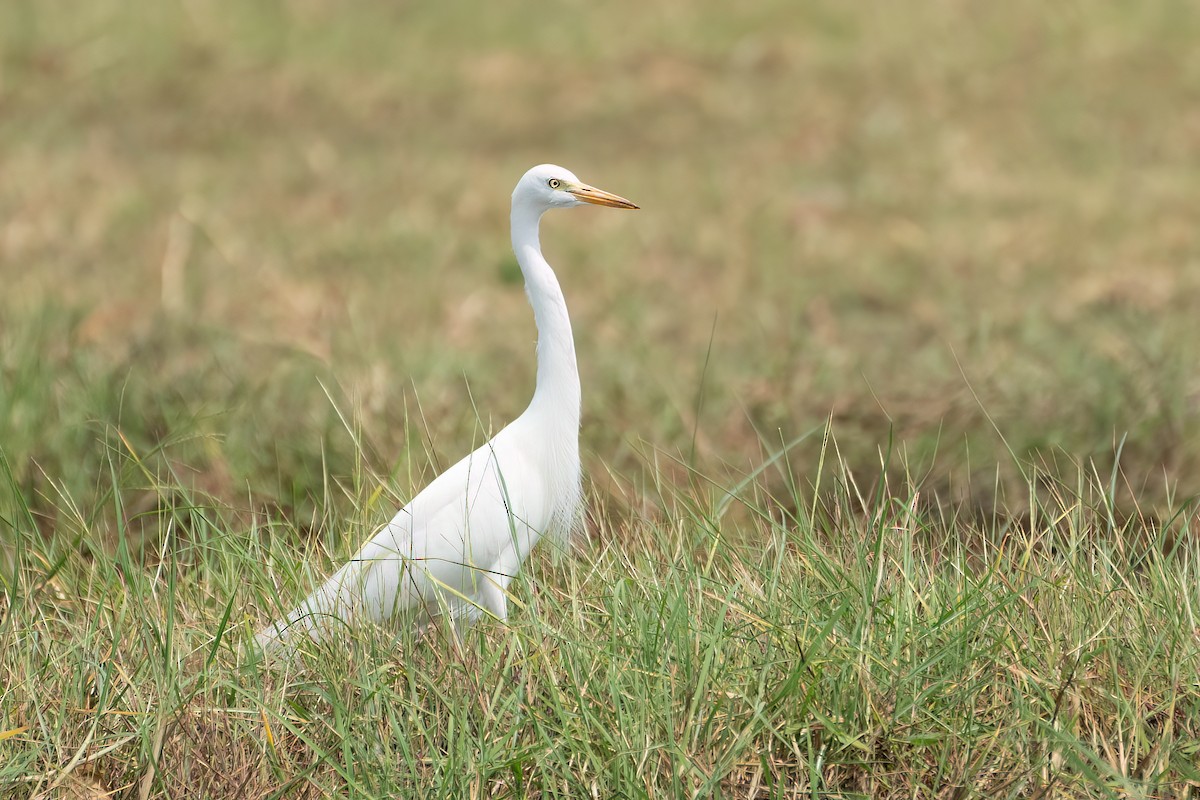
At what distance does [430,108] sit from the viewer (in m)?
9.33

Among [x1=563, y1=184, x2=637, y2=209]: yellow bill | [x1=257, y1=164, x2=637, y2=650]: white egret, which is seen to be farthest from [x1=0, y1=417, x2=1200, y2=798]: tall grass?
[x1=563, y1=184, x2=637, y2=209]: yellow bill

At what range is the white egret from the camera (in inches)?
113

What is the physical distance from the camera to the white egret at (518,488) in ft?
9.45

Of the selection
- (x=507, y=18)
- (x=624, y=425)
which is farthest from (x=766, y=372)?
(x=507, y=18)

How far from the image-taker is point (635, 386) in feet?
16.5

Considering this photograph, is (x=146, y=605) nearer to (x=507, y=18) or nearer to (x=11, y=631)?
(x=11, y=631)

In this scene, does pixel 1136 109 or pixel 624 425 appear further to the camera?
pixel 1136 109

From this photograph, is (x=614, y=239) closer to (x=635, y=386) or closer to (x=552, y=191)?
(x=635, y=386)

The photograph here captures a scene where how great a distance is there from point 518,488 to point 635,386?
6.76 ft

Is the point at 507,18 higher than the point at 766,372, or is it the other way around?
the point at 507,18

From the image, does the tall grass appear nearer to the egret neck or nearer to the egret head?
A: the egret neck

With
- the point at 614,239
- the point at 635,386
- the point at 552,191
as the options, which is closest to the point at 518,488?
the point at 552,191

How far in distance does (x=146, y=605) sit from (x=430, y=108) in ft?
23.1

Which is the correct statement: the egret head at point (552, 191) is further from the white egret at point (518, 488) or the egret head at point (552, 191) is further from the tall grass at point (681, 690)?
the tall grass at point (681, 690)
